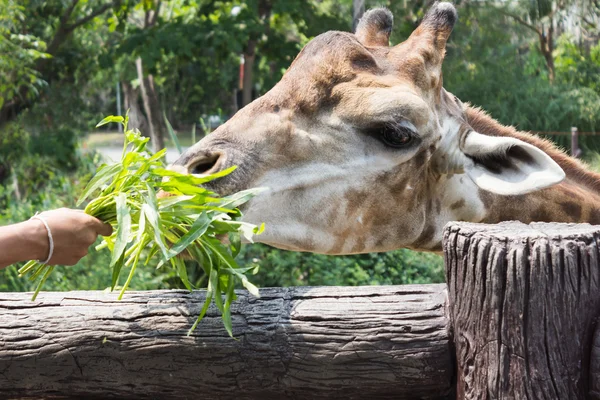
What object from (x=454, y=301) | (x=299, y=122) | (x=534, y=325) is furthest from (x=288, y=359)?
(x=299, y=122)

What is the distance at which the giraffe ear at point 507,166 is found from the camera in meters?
3.15

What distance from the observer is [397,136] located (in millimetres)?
3250

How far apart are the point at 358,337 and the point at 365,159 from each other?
1.03 meters

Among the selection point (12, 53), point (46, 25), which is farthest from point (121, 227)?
point (46, 25)

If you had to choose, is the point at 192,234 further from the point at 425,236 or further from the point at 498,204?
the point at 498,204

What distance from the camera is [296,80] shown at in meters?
3.33

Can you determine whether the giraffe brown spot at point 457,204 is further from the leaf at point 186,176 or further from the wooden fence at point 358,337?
the leaf at point 186,176

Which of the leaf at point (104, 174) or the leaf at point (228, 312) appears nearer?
the leaf at point (228, 312)

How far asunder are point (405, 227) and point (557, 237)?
1.33 meters

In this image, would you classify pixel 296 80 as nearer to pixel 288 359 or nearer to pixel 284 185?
pixel 284 185

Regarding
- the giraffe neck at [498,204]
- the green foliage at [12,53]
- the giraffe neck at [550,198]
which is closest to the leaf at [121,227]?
the giraffe neck at [498,204]

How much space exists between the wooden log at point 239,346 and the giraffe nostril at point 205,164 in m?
0.47

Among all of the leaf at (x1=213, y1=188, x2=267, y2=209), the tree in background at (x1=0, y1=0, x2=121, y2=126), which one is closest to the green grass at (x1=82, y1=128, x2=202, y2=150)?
the tree in background at (x1=0, y1=0, x2=121, y2=126)

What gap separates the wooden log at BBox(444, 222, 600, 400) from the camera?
6.84ft
